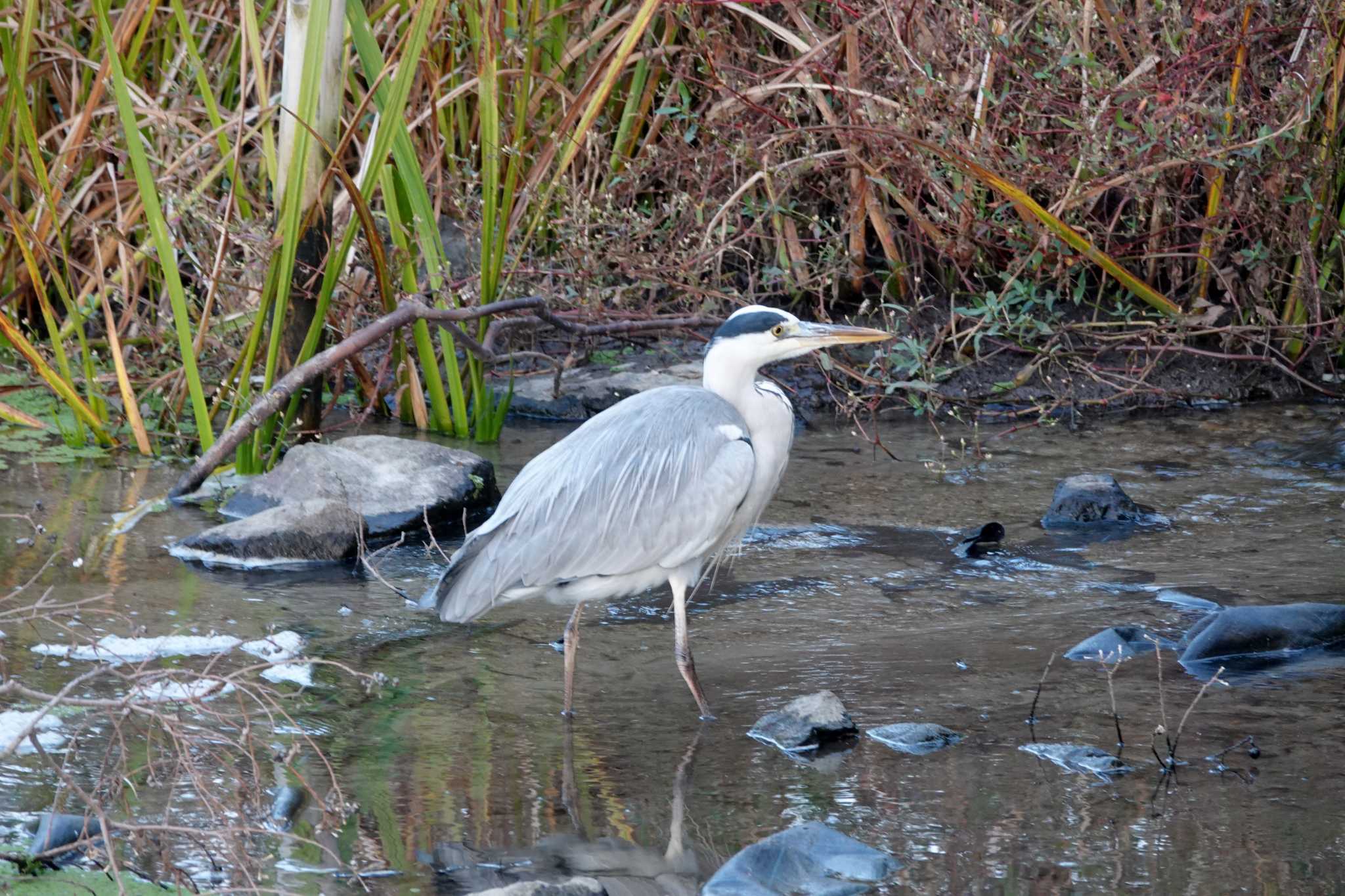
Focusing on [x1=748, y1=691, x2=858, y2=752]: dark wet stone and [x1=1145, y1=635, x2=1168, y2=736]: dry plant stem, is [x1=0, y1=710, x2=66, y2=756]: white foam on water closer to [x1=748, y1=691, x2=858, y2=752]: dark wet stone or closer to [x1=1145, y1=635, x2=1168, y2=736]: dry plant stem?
[x1=748, y1=691, x2=858, y2=752]: dark wet stone

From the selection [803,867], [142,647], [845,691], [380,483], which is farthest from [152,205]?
[803,867]

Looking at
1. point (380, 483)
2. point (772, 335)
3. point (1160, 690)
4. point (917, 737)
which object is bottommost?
point (380, 483)

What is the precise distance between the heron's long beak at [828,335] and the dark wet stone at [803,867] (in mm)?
1679

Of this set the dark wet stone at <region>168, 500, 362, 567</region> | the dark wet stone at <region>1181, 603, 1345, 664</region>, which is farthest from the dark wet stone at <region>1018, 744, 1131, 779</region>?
the dark wet stone at <region>168, 500, 362, 567</region>

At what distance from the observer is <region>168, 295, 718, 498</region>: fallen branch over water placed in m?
5.10

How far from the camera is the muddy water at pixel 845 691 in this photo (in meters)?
2.73

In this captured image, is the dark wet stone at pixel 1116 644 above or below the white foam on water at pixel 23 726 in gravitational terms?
above

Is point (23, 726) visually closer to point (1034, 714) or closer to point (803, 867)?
point (803, 867)

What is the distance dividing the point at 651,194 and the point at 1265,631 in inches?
167

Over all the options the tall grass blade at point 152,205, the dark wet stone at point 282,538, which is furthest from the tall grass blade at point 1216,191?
the tall grass blade at point 152,205

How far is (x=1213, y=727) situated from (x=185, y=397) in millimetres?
4430

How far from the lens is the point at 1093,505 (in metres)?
5.04

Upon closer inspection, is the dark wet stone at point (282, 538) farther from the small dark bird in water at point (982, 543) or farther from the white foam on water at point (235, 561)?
the small dark bird in water at point (982, 543)

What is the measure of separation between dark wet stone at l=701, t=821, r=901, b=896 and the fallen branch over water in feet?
9.79
